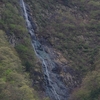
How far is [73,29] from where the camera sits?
129ft

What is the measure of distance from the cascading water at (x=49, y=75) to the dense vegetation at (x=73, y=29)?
133cm

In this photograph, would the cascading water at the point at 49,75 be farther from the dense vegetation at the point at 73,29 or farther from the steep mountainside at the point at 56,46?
the dense vegetation at the point at 73,29

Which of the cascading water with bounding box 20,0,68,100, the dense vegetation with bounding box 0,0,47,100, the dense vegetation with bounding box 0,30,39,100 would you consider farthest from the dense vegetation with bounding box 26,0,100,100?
the dense vegetation with bounding box 0,30,39,100

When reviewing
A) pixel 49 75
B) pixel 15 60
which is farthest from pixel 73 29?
pixel 15 60

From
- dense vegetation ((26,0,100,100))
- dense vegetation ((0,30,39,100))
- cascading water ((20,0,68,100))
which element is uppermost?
dense vegetation ((0,30,39,100))

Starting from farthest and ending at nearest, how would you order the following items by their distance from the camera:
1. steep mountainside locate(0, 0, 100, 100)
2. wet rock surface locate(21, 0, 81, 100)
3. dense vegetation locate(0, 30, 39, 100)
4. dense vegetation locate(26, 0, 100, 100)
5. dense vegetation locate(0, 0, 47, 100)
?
dense vegetation locate(26, 0, 100, 100) < wet rock surface locate(21, 0, 81, 100) < steep mountainside locate(0, 0, 100, 100) < dense vegetation locate(0, 0, 47, 100) < dense vegetation locate(0, 30, 39, 100)

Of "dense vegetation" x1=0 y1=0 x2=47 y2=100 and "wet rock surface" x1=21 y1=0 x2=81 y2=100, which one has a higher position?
"dense vegetation" x1=0 y1=0 x2=47 y2=100

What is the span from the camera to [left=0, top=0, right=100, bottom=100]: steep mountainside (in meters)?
23.7

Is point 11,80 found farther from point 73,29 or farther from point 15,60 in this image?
point 73,29

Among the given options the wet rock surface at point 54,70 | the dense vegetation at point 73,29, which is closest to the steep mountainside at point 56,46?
the dense vegetation at point 73,29

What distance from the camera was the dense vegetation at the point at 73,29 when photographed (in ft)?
117

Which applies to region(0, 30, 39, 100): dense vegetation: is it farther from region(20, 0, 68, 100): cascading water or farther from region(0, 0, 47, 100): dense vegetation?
region(20, 0, 68, 100): cascading water

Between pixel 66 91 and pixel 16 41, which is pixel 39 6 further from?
pixel 66 91

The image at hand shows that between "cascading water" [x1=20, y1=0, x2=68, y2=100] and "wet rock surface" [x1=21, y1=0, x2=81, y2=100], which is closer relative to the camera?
"cascading water" [x1=20, y1=0, x2=68, y2=100]
